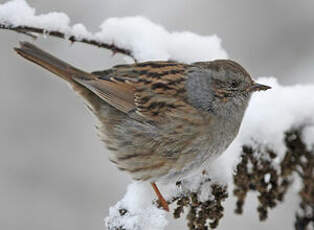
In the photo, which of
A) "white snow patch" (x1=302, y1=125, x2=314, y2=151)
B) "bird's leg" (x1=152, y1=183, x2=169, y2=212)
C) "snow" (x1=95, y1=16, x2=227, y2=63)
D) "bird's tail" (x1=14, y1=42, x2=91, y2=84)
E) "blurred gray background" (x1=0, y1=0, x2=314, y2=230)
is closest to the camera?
"white snow patch" (x1=302, y1=125, x2=314, y2=151)

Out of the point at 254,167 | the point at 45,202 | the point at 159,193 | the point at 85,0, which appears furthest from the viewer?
the point at 85,0

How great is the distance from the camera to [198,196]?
11.3 feet

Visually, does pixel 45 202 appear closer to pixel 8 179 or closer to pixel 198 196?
pixel 8 179

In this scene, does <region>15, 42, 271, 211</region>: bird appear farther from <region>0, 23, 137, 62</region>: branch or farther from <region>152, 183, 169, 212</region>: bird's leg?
<region>0, 23, 137, 62</region>: branch

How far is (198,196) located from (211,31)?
4508mm

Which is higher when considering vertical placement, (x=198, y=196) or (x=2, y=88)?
(x=2, y=88)

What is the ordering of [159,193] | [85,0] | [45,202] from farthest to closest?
[85,0]
[45,202]
[159,193]

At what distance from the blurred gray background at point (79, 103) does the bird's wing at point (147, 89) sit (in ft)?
9.16

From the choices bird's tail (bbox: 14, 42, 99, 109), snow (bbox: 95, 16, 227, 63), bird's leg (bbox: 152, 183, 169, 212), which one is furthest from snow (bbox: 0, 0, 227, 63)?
bird's leg (bbox: 152, 183, 169, 212)

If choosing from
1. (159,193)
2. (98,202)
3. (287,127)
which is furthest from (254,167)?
(98,202)

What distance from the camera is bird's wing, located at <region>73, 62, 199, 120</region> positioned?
398 cm

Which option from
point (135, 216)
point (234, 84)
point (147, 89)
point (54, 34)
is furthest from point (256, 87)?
point (54, 34)

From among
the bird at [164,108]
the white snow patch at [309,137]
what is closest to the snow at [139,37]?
the bird at [164,108]

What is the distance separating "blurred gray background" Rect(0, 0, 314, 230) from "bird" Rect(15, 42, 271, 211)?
264 cm
